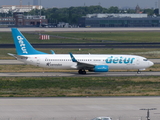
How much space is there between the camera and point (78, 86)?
161 ft

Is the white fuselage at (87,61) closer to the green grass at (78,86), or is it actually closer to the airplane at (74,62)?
the airplane at (74,62)

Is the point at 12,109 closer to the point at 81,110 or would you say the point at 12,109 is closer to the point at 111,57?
the point at 81,110

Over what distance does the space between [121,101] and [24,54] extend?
25.0 meters

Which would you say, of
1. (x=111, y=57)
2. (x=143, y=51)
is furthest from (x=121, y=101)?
(x=143, y=51)

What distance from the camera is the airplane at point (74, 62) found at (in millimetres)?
60750

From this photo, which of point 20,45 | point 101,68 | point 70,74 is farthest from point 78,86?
point 20,45

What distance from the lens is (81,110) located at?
36.0 meters

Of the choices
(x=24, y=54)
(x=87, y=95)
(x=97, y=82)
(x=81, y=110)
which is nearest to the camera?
(x=81, y=110)

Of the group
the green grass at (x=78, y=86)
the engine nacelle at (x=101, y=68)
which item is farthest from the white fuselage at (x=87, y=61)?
the green grass at (x=78, y=86)

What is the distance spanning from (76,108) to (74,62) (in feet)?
81.0

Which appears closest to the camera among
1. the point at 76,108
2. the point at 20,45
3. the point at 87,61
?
the point at 76,108

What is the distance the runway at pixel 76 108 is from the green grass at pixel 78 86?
307 cm

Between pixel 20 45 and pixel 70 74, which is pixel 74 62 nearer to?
pixel 70 74

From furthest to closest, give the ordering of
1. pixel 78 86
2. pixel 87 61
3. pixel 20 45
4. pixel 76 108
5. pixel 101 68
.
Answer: pixel 87 61, pixel 20 45, pixel 101 68, pixel 78 86, pixel 76 108
